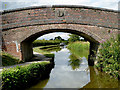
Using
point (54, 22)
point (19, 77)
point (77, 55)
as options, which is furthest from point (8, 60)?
point (77, 55)

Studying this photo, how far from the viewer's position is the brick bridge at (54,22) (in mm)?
5742

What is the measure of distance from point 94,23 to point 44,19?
2872mm

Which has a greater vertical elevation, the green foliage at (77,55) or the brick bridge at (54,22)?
the brick bridge at (54,22)

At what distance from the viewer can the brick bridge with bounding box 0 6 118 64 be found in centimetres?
574

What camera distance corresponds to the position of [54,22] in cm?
578

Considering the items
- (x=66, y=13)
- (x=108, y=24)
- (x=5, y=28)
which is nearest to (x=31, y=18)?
(x=5, y=28)

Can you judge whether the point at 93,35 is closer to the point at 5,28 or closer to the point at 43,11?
the point at 43,11

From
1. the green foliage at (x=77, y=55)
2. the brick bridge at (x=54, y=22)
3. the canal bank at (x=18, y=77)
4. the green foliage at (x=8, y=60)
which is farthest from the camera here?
the green foliage at (x=77, y=55)

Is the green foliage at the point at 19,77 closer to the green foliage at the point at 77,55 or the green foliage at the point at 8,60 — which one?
the green foliage at the point at 8,60

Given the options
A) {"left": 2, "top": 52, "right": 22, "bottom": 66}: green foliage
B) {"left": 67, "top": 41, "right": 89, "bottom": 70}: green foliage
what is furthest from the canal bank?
{"left": 67, "top": 41, "right": 89, "bottom": 70}: green foliage

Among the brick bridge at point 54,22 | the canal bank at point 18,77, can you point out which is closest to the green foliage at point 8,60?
the brick bridge at point 54,22

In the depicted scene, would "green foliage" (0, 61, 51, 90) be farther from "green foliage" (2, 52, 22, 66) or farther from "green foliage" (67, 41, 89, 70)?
"green foliage" (67, 41, 89, 70)

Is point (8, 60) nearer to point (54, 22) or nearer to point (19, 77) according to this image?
point (19, 77)

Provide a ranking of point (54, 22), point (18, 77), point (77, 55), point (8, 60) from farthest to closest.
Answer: point (77, 55) → point (54, 22) → point (8, 60) → point (18, 77)
